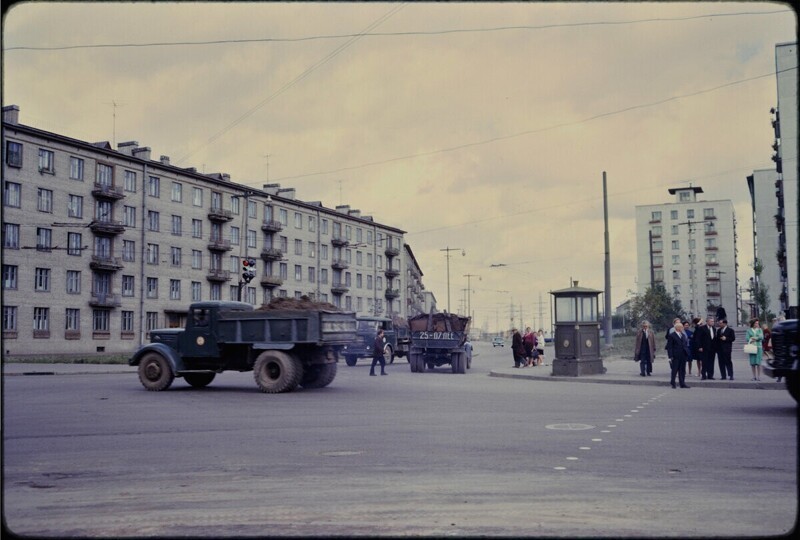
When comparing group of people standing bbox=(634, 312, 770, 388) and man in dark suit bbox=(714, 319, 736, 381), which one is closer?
group of people standing bbox=(634, 312, 770, 388)

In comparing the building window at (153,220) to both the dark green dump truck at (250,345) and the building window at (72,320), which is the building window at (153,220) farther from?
the dark green dump truck at (250,345)

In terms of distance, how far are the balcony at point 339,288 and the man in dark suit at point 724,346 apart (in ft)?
226

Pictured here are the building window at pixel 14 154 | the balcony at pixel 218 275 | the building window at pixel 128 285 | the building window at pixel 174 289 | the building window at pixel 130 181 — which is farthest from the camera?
the balcony at pixel 218 275

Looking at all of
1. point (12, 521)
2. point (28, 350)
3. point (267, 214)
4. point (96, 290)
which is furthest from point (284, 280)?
point (12, 521)

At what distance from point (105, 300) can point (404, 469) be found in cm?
5832

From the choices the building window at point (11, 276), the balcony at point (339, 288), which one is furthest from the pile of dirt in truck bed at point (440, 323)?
the balcony at point (339, 288)

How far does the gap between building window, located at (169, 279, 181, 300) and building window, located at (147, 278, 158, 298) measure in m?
1.74

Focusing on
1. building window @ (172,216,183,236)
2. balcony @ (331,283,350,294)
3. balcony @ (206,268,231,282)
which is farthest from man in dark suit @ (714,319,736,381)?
balcony @ (331,283,350,294)

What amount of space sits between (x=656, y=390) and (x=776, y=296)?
9500cm

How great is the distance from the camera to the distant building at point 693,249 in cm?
12469

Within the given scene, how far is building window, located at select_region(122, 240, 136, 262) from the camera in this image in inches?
2534

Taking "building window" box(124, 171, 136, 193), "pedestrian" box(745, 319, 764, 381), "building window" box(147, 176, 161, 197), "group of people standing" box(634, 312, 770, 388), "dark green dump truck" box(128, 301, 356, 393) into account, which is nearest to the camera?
"dark green dump truck" box(128, 301, 356, 393)

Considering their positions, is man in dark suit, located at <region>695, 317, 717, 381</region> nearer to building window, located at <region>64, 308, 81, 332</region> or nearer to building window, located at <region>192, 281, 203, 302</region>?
building window, located at <region>64, 308, 81, 332</region>

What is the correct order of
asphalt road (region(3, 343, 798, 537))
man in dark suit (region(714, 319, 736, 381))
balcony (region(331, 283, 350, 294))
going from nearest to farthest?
1. asphalt road (region(3, 343, 798, 537))
2. man in dark suit (region(714, 319, 736, 381))
3. balcony (region(331, 283, 350, 294))
